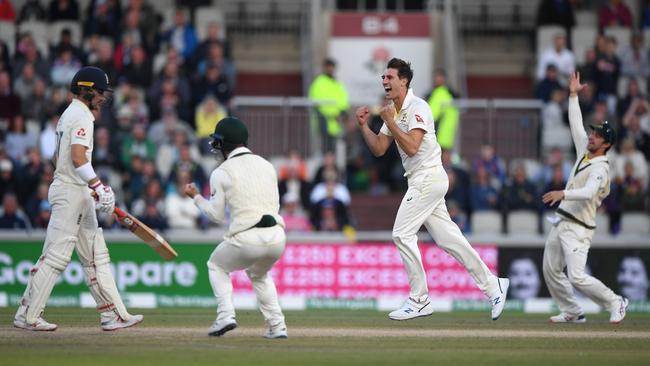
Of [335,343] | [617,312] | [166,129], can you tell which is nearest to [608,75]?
[166,129]

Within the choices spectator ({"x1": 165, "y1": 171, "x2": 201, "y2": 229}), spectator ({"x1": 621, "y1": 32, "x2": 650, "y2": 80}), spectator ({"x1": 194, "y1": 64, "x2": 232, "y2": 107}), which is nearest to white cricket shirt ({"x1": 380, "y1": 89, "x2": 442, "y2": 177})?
spectator ({"x1": 165, "y1": 171, "x2": 201, "y2": 229})

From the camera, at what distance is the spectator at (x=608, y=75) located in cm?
2472

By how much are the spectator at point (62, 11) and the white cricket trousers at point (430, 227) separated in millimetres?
14167

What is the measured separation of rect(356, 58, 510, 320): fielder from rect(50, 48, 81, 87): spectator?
11.5m

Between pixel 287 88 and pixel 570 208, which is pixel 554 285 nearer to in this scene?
pixel 570 208

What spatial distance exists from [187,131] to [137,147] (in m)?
0.88

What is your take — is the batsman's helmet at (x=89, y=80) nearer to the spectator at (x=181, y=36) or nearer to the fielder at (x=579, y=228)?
the fielder at (x=579, y=228)

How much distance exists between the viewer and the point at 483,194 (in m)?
22.9

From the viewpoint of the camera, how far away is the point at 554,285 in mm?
15281

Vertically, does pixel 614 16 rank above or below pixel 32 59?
above

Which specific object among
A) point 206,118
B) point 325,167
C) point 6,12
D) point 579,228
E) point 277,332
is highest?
point 6,12

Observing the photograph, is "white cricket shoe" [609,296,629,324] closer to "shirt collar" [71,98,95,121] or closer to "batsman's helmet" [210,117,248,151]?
"batsman's helmet" [210,117,248,151]

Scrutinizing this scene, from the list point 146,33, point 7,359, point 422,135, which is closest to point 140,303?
point 146,33

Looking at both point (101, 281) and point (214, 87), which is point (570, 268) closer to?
point (101, 281)
